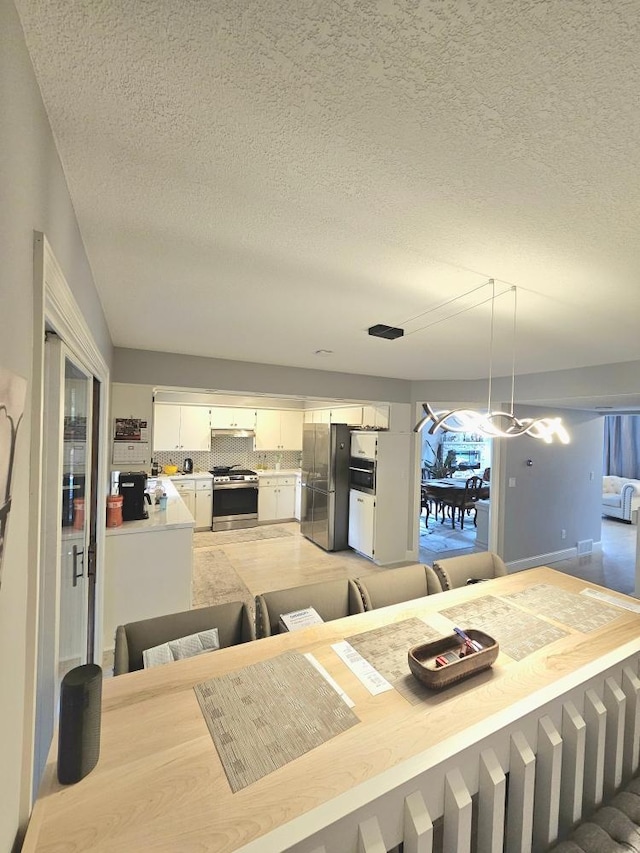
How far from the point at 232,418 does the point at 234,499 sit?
1.37 metres

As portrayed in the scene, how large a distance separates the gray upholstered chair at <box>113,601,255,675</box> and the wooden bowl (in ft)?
2.59

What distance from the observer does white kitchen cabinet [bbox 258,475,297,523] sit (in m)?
6.51

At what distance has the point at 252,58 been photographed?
0.72m

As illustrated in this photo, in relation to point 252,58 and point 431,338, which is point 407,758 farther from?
point 431,338

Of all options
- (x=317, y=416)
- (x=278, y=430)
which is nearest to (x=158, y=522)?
(x=317, y=416)

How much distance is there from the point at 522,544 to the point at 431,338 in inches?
136

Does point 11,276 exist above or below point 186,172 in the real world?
below

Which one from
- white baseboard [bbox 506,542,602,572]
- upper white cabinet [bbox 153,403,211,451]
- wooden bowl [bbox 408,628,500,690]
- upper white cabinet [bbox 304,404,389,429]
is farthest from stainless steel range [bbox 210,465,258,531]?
wooden bowl [bbox 408,628,500,690]

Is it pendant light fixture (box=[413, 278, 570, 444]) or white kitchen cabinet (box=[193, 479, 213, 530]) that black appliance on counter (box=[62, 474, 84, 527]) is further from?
white kitchen cabinet (box=[193, 479, 213, 530])

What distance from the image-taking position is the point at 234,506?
6211 millimetres

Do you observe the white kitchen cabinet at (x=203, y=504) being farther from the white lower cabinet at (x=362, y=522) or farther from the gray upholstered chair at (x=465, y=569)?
the gray upholstered chair at (x=465, y=569)

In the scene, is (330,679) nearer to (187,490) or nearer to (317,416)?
(317,416)

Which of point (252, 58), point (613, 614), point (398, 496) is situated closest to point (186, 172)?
point (252, 58)

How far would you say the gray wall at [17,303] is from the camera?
0.64m
